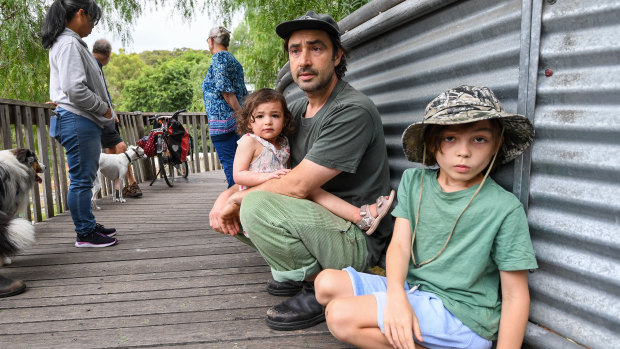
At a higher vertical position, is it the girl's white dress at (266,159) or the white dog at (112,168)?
the girl's white dress at (266,159)

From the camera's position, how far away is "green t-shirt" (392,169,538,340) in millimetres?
1427

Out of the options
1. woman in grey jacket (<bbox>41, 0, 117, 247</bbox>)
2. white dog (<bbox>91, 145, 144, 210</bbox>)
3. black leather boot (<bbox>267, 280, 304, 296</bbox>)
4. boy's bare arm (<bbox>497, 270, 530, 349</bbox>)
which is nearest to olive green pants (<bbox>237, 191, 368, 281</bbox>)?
black leather boot (<bbox>267, 280, 304, 296</bbox>)

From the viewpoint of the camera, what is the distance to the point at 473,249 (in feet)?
4.89

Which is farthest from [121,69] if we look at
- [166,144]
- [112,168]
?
[112,168]

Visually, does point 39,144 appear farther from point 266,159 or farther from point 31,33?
point 266,159

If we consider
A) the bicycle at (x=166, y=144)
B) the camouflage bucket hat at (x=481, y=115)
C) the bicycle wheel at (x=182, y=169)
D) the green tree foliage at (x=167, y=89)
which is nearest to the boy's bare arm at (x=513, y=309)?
the camouflage bucket hat at (x=481, y=115)

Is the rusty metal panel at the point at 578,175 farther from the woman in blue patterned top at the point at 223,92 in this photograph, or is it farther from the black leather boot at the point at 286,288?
the woman in blue patterned top at the point at 223,92

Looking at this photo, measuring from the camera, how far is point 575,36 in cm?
135

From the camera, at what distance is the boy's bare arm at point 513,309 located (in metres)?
1.41

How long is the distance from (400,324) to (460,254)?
332 millimetres

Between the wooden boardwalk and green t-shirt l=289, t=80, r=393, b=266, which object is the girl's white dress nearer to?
green t-shirt l=289, t=80, r=393, b=266

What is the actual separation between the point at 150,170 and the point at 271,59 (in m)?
3.28

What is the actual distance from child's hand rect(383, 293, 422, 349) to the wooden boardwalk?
0.46 m

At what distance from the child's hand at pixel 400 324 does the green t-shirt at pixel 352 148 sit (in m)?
0.69
